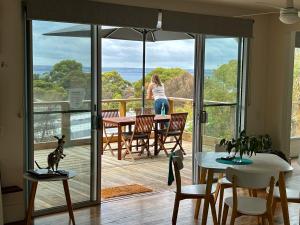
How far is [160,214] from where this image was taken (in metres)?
4.71

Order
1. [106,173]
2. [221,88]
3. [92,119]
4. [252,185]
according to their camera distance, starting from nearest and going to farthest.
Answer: [252,185] < [92,119] < [221,88] < [106,173]

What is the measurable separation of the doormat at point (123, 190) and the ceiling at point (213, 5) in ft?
7.37

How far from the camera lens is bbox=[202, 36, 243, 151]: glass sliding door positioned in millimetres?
5922

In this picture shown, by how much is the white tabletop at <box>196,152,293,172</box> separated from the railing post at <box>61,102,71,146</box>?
1398mm

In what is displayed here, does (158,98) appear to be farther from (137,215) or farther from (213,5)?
(137,215)

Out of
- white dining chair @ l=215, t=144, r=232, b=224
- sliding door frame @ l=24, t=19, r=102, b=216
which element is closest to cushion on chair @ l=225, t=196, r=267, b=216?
white dining chair @ l=215, t=144, r=232, b=224

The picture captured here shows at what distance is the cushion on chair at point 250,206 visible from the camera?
3.68m

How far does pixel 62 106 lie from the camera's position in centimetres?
474

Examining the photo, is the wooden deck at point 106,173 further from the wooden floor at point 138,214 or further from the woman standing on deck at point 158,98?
the woman standing on deck at point 158,98

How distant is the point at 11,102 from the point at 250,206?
2399 mm

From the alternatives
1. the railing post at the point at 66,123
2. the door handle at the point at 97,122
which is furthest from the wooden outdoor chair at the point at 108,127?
the railing post at the point at 66,123

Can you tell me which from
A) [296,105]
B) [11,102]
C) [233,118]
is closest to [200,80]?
[233,118]

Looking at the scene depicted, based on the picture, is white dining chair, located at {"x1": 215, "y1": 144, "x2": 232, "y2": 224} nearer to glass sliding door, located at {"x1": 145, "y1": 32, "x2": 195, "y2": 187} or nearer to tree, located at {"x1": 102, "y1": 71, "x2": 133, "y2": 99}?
glass sliding door, located at {"x1": 145, "y1": 32, "x2": 195, "y2": 187}

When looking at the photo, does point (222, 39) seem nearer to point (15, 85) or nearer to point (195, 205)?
point (195, 205)
